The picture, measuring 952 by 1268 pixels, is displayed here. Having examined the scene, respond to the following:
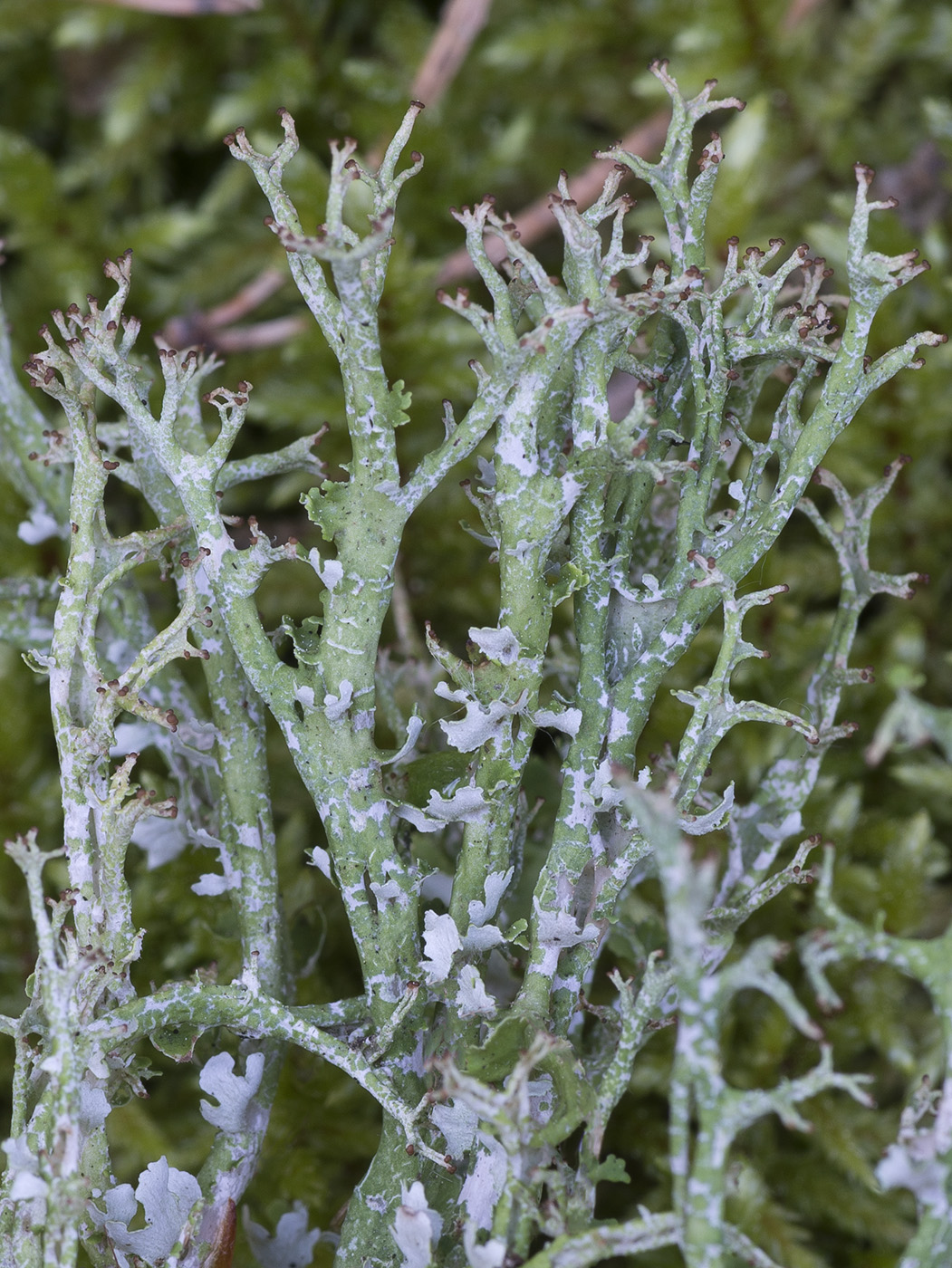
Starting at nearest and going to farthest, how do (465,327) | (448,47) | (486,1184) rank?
(486,1184) → (465,327) → (448,47)

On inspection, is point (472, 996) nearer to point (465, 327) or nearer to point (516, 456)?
point (516, 456)

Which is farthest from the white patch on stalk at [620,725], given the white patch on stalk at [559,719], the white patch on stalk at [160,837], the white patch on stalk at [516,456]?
the white patch on stalk at [160,837]

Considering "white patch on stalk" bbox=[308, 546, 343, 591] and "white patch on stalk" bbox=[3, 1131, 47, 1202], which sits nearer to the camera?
"white patch on stalk" bbox=[3, 1131, 47, 1202]

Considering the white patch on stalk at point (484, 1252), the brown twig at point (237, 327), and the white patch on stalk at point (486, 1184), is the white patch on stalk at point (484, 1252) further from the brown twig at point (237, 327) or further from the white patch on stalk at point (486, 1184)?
the brown twig at point (237, 327)

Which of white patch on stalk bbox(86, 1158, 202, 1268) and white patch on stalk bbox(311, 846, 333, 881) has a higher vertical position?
white patch on stalk bbox(311, 846, 333, 881)

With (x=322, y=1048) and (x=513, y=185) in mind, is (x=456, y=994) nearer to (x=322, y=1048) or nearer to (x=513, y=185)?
(x=322, y=1048)

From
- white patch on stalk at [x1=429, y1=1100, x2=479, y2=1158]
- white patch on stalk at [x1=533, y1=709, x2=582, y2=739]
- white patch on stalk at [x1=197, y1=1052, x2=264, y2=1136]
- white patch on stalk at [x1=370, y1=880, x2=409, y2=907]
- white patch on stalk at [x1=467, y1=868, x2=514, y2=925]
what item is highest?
white patch on stalk at [x1=533, y1=709, x2=582, y2=739]

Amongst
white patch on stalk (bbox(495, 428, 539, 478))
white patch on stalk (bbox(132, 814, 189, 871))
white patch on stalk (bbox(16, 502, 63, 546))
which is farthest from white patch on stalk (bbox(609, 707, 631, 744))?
white patch on stalk (bbox(16, 502, 63, 546))

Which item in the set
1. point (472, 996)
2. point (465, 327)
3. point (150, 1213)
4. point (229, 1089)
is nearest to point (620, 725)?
point (472, 996)

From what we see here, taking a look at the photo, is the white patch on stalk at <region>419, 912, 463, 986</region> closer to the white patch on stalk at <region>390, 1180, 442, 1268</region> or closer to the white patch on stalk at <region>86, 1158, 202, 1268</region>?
the white patch on stalk at <region>390, 1180, 442, 1268</region>
